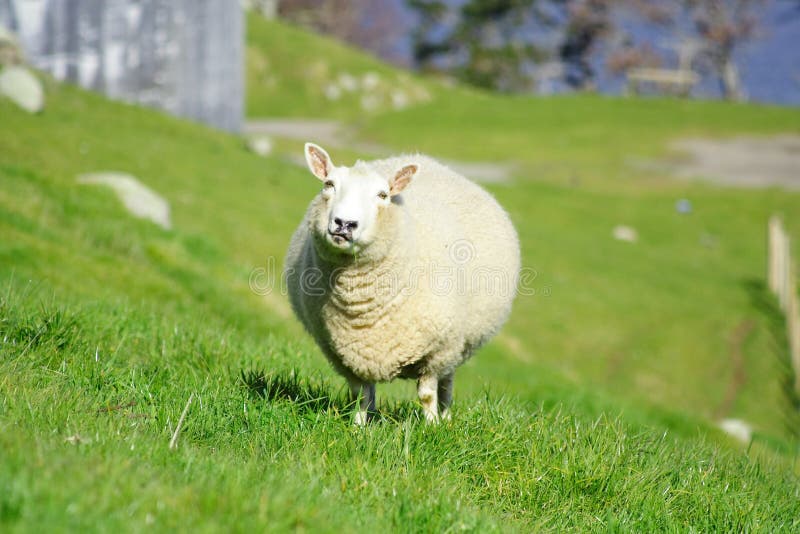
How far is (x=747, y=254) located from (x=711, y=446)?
68.8 ft

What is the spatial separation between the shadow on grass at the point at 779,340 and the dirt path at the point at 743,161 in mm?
9867

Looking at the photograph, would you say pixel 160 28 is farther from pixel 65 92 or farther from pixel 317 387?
pixel 317 387

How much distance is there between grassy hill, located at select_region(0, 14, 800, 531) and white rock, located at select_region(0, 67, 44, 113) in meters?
0.53

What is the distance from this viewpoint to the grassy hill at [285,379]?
357 centimetres

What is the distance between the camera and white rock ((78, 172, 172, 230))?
11.9 meters

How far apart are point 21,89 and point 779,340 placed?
50.2ft

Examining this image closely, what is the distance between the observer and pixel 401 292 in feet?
17.8

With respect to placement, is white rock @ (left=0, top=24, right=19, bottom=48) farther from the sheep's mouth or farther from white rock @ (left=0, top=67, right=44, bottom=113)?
the sheep's mouth

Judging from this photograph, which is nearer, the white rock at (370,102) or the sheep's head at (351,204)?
the sheep's head at (351,204)

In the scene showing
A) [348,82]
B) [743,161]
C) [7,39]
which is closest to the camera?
[7,39]

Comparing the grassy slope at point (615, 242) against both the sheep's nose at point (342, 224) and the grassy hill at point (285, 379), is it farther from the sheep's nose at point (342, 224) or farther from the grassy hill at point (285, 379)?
the sheep's nose at point (342, 224)

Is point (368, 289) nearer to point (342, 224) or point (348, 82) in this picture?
point (342, 224)

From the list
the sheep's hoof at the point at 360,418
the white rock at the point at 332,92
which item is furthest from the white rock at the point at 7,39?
the white rock at the point at 332,92

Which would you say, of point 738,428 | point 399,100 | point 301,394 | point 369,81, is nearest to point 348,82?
point 369,81
